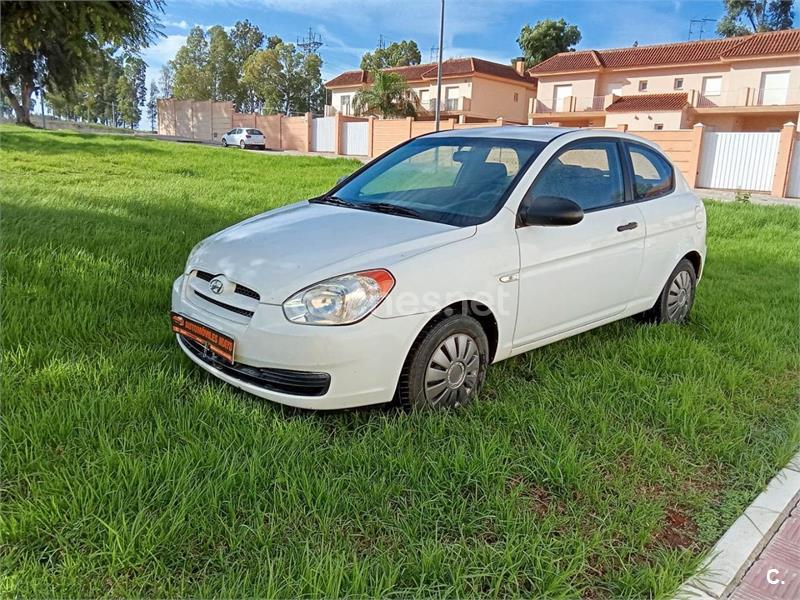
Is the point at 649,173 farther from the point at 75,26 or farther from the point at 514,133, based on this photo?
the point at 75,26

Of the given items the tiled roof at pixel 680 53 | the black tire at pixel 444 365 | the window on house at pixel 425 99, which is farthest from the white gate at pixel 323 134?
the black tire at pixel 444 365

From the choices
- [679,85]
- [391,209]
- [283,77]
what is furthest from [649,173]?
[283,77]

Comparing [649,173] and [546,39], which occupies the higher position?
[546,39]

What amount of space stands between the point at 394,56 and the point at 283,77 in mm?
12280

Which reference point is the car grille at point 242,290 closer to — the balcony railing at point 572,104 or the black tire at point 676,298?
the black tire at point 676,298

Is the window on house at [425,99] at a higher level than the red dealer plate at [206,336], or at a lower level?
higher

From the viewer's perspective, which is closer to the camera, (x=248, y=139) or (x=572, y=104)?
(x=248, y=139)

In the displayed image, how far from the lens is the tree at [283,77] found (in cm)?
6456

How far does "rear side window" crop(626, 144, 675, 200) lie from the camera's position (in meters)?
4.70

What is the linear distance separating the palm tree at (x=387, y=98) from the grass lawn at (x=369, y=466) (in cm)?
3826

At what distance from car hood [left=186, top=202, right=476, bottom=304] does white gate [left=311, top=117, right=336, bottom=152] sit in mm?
33683

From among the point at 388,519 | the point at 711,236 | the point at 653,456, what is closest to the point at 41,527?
the point at 388,519

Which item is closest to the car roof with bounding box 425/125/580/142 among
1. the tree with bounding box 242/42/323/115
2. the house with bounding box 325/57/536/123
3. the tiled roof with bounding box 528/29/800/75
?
the tiled roof with bounding box 528/29/800/75

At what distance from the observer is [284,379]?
3.07 metres
